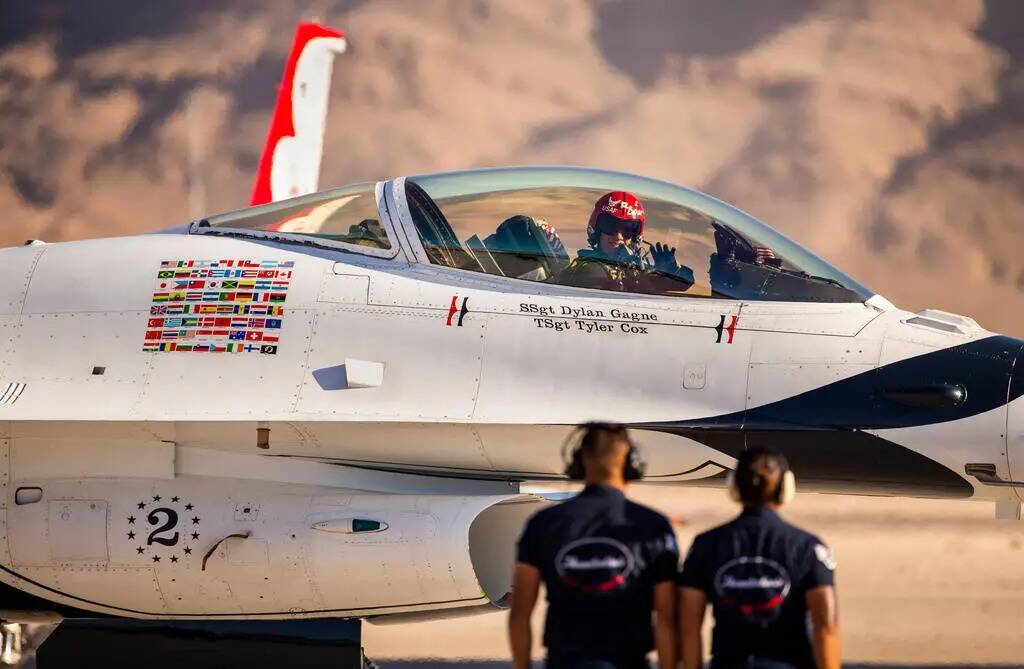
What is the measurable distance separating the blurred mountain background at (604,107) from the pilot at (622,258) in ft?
75.3

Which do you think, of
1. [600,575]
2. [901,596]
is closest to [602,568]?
[600,575]

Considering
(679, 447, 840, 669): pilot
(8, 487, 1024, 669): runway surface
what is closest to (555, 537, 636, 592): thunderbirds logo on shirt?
(679, 447, 840, 669): pilot

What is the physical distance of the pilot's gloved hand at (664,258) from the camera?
6062 mm

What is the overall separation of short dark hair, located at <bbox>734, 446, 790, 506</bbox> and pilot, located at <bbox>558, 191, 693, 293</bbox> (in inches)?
89.1

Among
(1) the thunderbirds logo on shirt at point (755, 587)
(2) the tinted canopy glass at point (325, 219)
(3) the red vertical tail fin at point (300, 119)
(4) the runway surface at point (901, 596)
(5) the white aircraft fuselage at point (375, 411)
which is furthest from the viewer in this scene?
(3) the red vertical tail fin at point (300, 119)

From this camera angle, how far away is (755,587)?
364cm

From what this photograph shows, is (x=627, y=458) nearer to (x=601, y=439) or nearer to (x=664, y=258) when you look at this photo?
(x=601, y=439)

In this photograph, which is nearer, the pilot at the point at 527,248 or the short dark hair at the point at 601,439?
the short dark hair at the point at 601,439

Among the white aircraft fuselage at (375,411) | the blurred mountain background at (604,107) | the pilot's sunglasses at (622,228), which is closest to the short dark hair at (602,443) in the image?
the white aircraft fuselage at (375,411)

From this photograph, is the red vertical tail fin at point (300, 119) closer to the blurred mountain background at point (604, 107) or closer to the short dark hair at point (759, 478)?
the blurred mountain background at point (604, 107)

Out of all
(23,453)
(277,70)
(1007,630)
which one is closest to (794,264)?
(23,453)

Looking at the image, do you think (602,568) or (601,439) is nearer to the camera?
(602,568)

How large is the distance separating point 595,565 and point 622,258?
2.64m

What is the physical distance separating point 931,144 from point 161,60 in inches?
710
